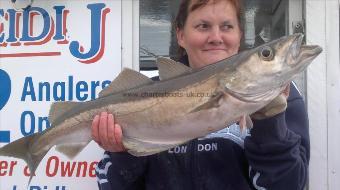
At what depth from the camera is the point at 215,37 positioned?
8.38 ft

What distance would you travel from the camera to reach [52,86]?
132 inches

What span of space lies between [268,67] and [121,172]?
3.48 feet

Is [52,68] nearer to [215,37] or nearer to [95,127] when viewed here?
[95,127]

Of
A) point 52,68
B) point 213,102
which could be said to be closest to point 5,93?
point 52,68

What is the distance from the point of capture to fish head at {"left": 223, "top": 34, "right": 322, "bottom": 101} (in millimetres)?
1956

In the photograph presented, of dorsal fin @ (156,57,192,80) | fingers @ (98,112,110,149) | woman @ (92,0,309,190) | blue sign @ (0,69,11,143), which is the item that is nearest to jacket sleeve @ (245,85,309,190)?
woman @ (92,0,309,190)

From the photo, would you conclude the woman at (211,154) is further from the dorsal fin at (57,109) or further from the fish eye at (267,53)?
the fish eye at (267,53)

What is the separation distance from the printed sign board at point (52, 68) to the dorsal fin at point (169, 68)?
3.46 ft

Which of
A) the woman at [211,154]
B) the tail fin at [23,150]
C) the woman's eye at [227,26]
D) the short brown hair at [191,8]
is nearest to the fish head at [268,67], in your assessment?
the woman at [211,154]

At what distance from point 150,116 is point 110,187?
65 cm

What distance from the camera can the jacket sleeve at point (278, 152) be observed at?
227 cm

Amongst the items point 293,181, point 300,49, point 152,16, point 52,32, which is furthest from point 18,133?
point 300,49

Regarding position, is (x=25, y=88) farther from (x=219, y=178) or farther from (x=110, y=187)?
(x=219, y=178)

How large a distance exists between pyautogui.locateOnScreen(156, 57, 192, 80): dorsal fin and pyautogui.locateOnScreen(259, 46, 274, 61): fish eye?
0.43m
